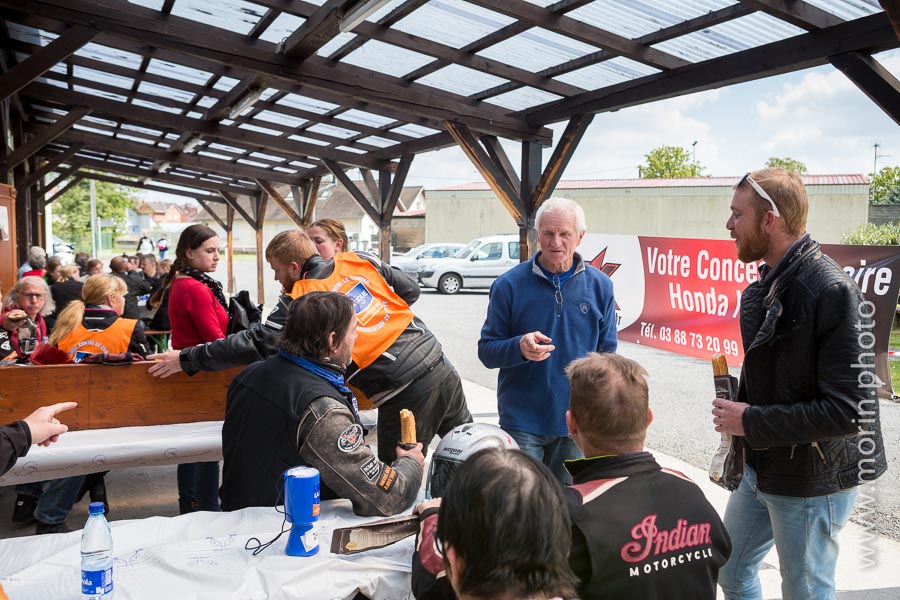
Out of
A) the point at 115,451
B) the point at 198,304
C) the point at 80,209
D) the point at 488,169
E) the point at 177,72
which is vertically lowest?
the point at 115,451

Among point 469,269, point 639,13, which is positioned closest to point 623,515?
point 639,13

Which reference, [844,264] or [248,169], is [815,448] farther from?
[248,169]

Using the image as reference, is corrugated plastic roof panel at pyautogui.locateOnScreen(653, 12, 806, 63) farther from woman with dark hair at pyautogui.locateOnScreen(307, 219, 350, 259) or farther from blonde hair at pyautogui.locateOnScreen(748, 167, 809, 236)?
woman with dark hair at pyautogui.locateOnScreen(307, 219, 350, 259)

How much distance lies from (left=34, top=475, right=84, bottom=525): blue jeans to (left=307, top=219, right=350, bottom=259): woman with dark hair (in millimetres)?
1979

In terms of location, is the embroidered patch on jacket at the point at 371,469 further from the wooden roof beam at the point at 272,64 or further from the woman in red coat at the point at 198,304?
the wooden roof beam at the point at 272,64

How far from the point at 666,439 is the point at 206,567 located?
5.39 m

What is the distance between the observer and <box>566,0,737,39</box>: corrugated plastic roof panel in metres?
4.84

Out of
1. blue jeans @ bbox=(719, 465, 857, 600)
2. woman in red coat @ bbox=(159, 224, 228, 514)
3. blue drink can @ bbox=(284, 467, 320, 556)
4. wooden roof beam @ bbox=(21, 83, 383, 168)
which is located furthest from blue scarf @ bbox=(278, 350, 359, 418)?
wooden roof beam @ bbox=(21, 83, 383, 168)

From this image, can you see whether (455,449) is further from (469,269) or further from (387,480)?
(469,269)

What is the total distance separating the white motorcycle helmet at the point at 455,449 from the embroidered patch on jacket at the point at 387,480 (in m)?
0.14

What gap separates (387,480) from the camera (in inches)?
96.0

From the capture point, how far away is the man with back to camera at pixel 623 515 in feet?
5.14

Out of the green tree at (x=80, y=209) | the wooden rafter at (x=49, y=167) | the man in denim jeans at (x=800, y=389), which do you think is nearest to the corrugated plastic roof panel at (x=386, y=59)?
the man in denim jeans at (x=800, y=389)

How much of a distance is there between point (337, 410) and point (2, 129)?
11086 mm
